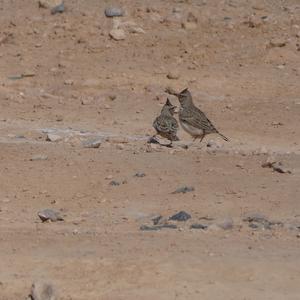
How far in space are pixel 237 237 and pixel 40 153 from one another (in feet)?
13.6

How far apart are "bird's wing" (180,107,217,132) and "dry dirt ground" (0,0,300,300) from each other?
33 cm

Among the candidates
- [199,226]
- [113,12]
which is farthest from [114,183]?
[113,12]

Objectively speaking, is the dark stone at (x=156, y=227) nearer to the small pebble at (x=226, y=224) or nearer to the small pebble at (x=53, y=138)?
the small pebble at (x=226, y=224)

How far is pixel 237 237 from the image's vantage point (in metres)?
11.3

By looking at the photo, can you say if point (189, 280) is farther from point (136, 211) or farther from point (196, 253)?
point (136, 211)

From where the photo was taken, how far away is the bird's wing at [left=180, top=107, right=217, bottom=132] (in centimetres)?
1647

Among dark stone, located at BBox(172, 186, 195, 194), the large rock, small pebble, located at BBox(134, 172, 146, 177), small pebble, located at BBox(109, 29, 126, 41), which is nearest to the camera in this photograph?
the large rock

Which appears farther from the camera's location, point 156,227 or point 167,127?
point 167,127

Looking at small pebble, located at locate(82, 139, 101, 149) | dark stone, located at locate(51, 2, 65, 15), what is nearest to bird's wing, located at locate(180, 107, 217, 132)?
small pebble, located at locate(82, 139, 101, 149)

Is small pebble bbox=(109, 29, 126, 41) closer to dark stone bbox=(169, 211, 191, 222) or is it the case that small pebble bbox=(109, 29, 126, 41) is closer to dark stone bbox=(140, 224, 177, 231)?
dark stone bbox=(169, 211, 191, 222)

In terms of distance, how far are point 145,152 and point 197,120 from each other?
1.38 meters

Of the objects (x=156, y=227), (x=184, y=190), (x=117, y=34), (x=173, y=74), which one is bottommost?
(x=173, y=74)

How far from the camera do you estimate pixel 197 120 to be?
16531 mm

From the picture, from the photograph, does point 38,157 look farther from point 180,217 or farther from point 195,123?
point 180,217
